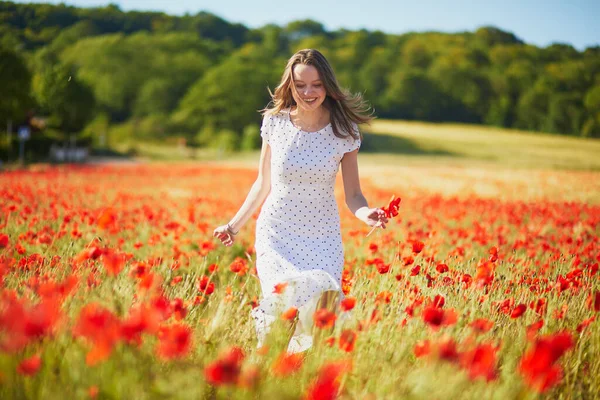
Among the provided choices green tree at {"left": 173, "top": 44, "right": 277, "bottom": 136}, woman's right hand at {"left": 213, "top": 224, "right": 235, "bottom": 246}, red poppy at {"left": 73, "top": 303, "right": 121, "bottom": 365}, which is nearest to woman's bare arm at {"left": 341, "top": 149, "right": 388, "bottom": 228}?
woman's right hand at {"left": 213, "top": 224, "right": 235, "bottom": 246}

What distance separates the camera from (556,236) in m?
6.28

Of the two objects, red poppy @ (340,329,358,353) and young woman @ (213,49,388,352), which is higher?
young woman @ (213,49,388,352)

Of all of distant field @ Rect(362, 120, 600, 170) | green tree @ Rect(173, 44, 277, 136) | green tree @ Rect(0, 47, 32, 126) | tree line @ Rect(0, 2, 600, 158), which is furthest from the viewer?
green tree @ Rect(173, 44, 277, 136)

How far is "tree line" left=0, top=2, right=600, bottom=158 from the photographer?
1088 inches

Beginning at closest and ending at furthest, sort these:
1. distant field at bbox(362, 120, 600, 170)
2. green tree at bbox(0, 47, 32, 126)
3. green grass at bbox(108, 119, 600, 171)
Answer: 1. green tree at bbox(0, 47, 32, 126)
2. distant field at bbox(362, 120, 600, 170)
3. green grass at bbox(108, 119, 600, 171)

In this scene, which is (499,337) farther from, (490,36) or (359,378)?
(490,36)

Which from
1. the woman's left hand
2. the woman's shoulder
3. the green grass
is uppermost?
the woman's shoulder

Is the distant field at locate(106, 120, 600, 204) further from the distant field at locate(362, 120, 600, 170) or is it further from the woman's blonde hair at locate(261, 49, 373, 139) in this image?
the woman's blonde hair at locate(261, 49, 373, 139)

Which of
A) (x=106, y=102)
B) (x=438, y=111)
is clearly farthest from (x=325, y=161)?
(x=106, y=102)

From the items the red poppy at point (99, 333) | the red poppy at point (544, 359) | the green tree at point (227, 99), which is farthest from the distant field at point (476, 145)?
the red poppy at point (99, 333)

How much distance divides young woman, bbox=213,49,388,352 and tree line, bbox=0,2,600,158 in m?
13.8

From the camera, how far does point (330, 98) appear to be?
3.55 meters

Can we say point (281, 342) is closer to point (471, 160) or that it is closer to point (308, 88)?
point (308, 88)

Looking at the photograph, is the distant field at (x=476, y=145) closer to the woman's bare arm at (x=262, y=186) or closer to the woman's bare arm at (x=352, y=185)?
the woman's bare arm at (x=352, y=185)
